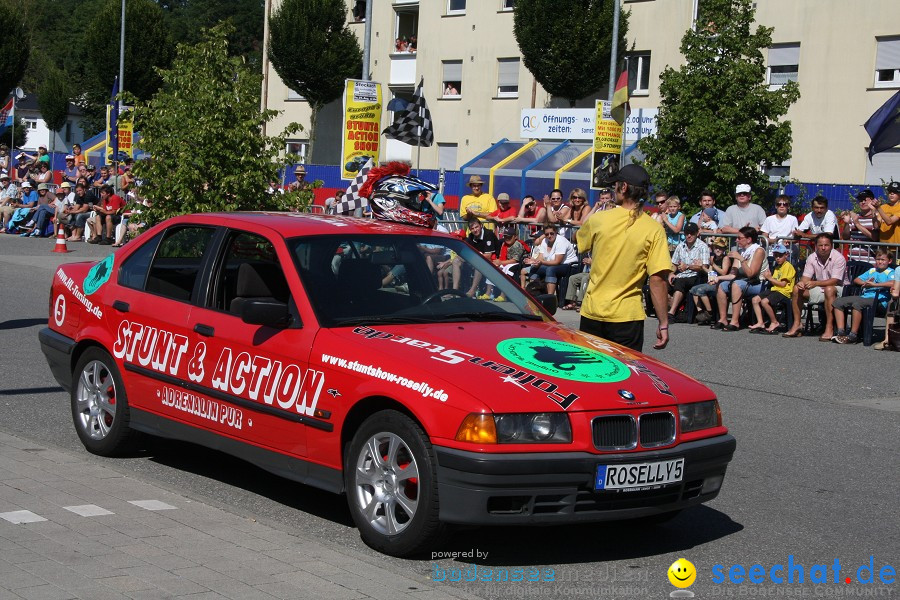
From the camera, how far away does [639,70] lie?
40.7 metres

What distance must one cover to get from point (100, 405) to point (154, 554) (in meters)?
2.45

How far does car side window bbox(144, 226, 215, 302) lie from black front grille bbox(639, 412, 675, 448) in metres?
2.94

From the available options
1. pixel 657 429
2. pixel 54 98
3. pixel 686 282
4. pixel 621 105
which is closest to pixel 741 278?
pixel 686 282

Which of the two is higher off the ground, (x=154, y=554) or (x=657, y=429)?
(x=657, y=429)

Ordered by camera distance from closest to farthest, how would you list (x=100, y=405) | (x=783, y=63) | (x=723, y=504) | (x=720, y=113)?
(x=723, y=504) < (x=100, y=405) < (x=720, y=113) < (x=783, y=63)

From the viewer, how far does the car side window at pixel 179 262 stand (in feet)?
23.4

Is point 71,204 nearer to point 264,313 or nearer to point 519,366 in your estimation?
point 264,313

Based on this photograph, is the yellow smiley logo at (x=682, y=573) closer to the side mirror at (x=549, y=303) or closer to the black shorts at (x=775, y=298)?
the side mirror at (x=549, y=303)

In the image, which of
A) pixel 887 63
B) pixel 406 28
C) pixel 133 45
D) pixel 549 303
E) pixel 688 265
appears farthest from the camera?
pixel 133 45

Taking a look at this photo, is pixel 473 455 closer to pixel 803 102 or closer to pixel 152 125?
pixel 152 125

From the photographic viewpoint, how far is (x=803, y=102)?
35.2 m

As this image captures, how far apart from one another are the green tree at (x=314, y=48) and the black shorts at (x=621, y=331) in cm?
4261

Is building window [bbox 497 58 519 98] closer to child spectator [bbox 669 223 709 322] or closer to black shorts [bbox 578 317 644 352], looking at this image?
child spectator [bbox 669 223 709 322]

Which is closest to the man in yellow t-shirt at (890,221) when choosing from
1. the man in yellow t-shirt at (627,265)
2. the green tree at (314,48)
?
the man in yellow t-shirt at (627,265)
